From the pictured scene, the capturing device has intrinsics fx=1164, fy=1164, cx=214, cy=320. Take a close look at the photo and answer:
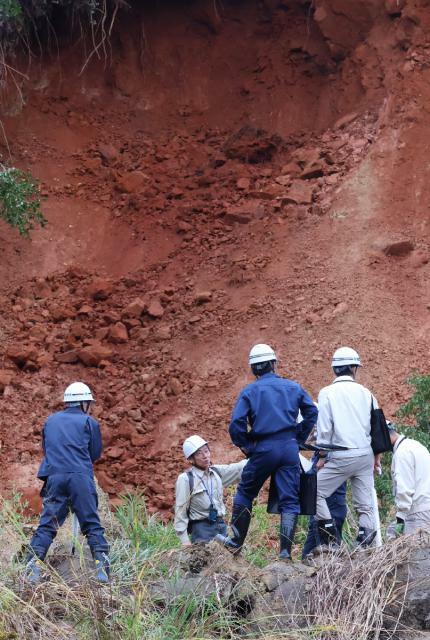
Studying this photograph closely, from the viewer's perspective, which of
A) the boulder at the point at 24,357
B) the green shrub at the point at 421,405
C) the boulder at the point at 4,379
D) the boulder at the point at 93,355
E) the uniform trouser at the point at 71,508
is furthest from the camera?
the boulder at the point at 93,355

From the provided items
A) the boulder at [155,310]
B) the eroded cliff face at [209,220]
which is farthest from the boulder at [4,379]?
the boulder at [155,310]

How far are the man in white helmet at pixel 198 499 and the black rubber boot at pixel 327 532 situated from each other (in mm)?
738

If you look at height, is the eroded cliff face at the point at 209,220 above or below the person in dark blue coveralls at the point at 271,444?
above

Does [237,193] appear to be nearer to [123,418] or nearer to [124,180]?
[124,180]

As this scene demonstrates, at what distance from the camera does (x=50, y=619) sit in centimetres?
718

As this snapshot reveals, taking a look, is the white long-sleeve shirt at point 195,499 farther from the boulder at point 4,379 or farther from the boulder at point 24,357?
the boulder at point 24,357

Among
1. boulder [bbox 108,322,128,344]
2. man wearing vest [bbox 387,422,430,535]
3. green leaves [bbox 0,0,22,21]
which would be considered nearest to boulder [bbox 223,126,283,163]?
boulder [bbox 108,322,128,344]

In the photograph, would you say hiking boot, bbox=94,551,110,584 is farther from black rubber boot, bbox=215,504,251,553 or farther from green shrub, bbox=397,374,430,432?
green shrub, bbox=397,374,430,432

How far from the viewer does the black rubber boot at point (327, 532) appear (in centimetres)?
810

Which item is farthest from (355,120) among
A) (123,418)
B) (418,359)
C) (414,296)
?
(123,418)

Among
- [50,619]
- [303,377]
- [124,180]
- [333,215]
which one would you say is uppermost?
[124,180]

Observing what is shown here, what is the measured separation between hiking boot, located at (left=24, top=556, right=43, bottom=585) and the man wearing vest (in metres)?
2.39

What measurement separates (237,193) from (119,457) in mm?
4545

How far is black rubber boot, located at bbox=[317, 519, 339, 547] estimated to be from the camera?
26.6 feet
